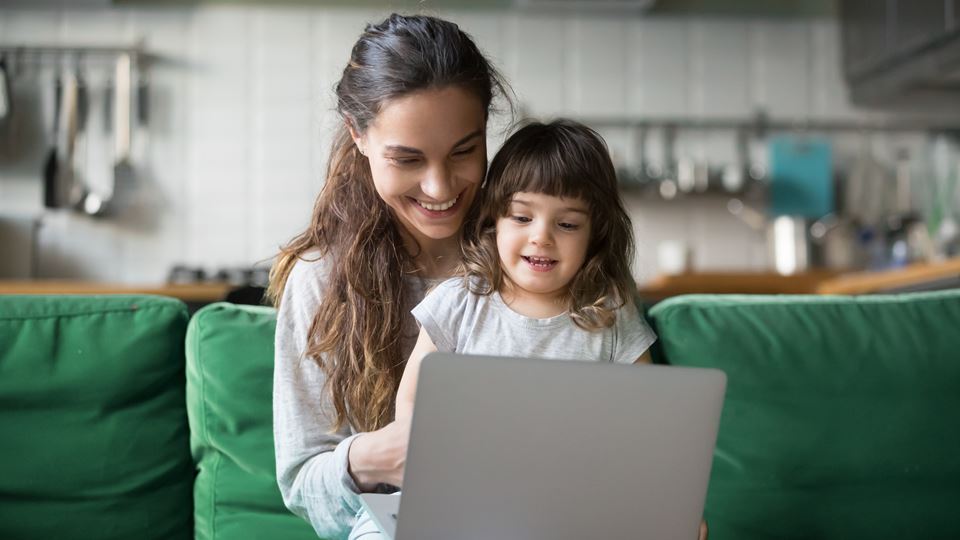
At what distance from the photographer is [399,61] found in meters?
1.45

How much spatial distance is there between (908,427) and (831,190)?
329 centimetres

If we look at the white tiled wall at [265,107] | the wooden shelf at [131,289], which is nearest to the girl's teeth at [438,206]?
the wooden shelf at [131,289]

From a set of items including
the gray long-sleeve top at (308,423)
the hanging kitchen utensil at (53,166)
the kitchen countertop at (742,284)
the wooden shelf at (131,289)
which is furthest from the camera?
the hanging kitchen utensil at (53,166)

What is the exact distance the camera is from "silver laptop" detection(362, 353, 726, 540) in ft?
3.47

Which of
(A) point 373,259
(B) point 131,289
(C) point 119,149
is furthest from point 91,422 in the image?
(C) point 119,149

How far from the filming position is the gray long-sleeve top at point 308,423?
1.34 m

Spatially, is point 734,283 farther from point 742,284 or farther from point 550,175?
point 550,175

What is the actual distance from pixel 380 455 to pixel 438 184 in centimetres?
35

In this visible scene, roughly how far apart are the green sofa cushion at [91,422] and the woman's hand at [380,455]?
1.40 feet

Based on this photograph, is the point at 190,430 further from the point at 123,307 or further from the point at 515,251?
the point at 515,251

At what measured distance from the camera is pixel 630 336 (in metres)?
1.41

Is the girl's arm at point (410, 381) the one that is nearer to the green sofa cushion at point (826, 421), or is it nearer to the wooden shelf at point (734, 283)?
the green sofa cushion at point (826, 421)

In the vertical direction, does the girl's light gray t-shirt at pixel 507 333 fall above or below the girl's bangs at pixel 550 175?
below

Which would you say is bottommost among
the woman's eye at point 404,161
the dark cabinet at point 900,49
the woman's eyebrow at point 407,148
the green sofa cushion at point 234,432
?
the green sofa cushion at point 234,432
